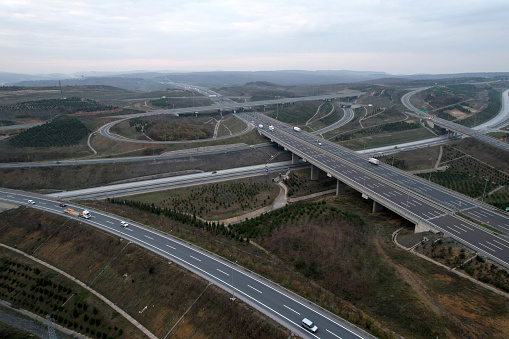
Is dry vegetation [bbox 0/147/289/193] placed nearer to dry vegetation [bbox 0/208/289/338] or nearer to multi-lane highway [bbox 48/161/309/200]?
multi-lane highway [bbox 48/161/309/200]

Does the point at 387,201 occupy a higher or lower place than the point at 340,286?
higher

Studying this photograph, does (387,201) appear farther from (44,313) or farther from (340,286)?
(44,313)

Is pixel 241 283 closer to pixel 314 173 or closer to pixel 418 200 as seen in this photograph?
→ pixel 418 200

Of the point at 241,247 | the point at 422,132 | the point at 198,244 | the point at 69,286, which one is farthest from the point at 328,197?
the point at 422,132

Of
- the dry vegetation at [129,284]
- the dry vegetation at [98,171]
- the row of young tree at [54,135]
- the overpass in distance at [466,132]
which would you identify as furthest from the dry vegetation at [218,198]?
the overpass in distance at [466,132]

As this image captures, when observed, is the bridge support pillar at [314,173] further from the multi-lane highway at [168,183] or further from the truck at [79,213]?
the truck at [79,213]

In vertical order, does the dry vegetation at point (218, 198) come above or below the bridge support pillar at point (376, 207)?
below
